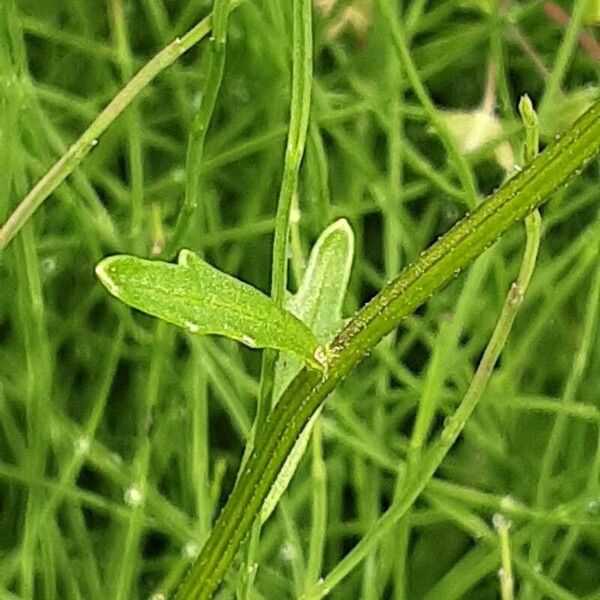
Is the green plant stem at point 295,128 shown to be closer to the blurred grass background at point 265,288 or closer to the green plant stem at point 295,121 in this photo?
the green plant stem at point 295,121

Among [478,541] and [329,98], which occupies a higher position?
[329,98]

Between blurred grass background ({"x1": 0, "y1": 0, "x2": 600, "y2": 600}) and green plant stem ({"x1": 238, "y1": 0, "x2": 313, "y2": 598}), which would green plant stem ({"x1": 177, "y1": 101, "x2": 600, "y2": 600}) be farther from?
blurred grass background ({"x1": 0, "y1": 0, "x2": 600, "y2": 600})

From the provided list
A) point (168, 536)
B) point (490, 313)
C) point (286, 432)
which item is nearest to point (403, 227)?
point (490, 313)

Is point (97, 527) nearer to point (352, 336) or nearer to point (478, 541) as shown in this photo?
point (478, 541)

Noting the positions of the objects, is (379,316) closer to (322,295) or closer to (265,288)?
(322,295)

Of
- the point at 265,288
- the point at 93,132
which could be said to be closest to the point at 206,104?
the point at 93,132

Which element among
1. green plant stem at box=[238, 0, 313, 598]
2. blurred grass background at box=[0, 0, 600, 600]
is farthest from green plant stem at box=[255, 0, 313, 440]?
blurred grass background at box=[0, 0, 600, 600]

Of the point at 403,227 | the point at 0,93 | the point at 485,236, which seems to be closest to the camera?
the point at 485,236
